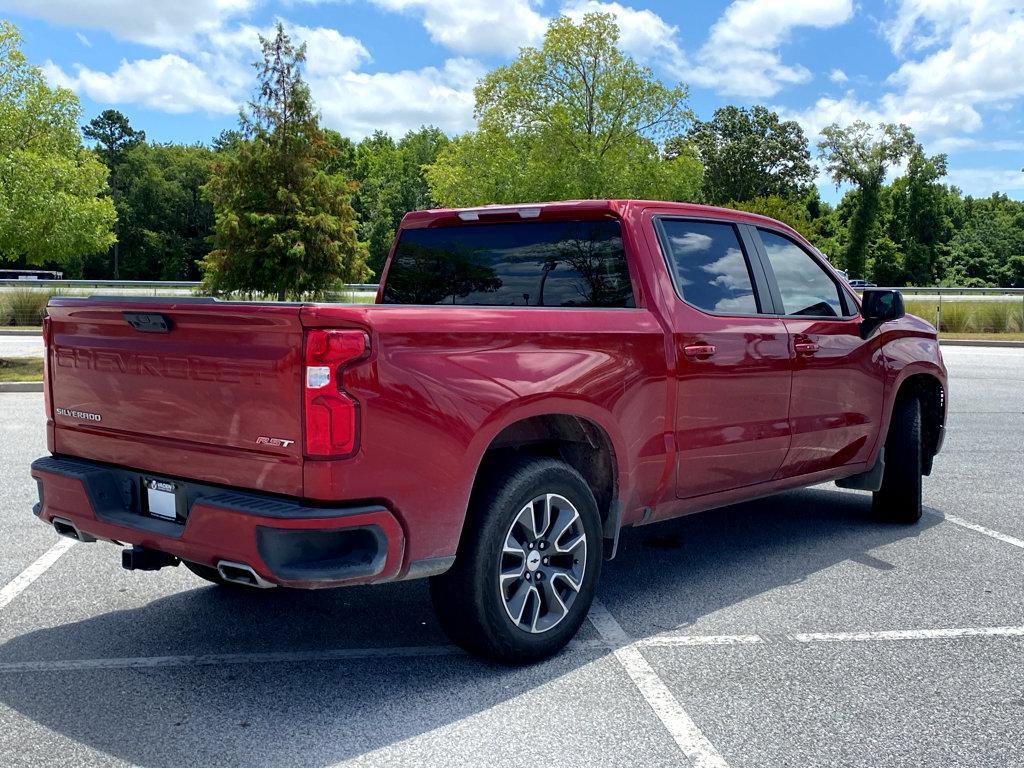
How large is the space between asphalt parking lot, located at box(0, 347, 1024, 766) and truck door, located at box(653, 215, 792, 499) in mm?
671

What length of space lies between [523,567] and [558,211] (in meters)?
1.78

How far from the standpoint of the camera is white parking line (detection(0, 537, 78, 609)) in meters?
4.96

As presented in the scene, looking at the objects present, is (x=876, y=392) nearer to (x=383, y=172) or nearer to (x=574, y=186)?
(x=574, y=186)

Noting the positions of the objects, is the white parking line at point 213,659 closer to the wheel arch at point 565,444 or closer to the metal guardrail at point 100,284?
the wheel arch at point 565,444

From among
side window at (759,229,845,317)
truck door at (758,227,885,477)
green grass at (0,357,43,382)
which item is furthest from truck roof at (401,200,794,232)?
green grass at (0,357,43,382)

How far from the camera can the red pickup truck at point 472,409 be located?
347 cm

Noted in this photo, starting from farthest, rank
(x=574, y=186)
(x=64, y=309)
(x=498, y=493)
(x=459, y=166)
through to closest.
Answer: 1. (x=459, y=166)
2. (x=574, y=186)
3. (x=64, y=309)
4. (x=498, y=493)

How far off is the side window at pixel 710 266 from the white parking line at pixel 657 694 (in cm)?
159

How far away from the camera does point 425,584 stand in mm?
→ 5309

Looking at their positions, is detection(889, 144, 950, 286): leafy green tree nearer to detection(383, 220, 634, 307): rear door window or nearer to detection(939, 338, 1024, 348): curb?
detection(939, 338, 1024, 348): curb

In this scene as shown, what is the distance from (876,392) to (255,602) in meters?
3.83

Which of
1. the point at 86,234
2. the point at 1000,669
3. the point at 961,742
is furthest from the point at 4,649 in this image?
the point at 86,234

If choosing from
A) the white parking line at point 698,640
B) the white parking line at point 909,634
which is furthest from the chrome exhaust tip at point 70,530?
the white parking line at point 909,634

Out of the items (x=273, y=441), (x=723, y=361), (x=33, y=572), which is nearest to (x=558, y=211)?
(x=723, y=361)
